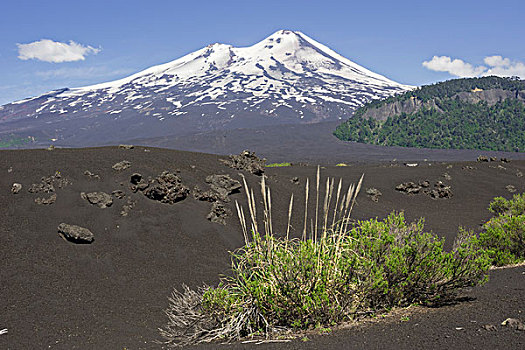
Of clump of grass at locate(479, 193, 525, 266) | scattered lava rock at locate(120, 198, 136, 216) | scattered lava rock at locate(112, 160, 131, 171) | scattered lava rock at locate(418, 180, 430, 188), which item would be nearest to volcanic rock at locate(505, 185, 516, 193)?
scattered lava rock at locate(418, 180, 430, 188)

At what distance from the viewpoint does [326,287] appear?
15.4 feet

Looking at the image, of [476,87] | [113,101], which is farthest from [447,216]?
[113,101]

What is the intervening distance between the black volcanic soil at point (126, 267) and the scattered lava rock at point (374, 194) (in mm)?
2412

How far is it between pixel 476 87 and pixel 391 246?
76.1m

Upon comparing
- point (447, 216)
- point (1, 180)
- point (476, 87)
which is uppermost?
point (476, 87)

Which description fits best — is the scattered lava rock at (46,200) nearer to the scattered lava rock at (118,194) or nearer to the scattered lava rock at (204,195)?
the scattered lava rock at (118,194)

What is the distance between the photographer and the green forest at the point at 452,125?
57500 mm

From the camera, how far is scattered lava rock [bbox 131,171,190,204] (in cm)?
1039

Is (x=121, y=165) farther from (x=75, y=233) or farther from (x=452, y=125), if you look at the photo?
(x=452, y=125)

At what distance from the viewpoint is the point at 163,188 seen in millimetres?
10500

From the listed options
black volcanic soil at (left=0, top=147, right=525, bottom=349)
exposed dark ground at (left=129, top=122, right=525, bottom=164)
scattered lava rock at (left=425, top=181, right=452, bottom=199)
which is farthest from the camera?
exposed dark ground at (left=129, top=122, right=525, bottom=164)

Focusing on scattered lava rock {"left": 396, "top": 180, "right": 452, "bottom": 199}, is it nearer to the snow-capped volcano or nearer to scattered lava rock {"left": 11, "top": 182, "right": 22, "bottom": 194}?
scattered lava rock {"left": 11, "top": 182, "right": 22, "bottom": 194}

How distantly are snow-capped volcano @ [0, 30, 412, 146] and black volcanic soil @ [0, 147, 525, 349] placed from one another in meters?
80.9

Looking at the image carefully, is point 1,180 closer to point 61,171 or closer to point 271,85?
point 61,171
